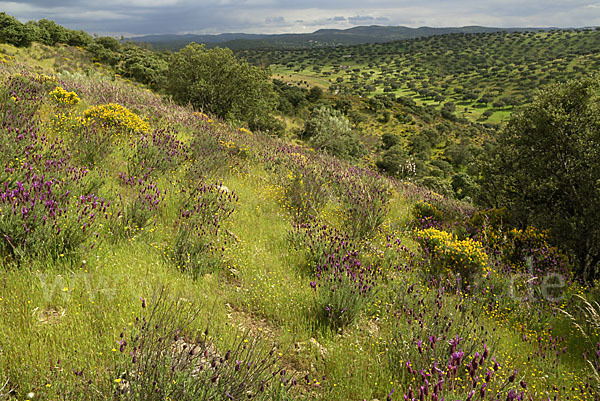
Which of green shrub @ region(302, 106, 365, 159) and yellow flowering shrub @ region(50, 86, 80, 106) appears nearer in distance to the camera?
yellow flowering shrub @ region(50, 86, 80, 106)

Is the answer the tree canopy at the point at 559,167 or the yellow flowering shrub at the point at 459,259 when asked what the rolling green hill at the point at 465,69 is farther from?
the yellow flowering shrub at the point at 459,259

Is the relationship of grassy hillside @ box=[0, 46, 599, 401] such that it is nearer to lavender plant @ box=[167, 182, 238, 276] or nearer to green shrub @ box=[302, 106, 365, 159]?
lavender plant @ box=[167, 182, 238, 276]

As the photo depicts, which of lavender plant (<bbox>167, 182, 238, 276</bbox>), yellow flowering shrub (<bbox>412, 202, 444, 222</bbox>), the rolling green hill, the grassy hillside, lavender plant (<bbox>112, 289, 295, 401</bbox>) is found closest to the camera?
lavender plant (<bbox>112, 289, 295, 401</bbox>)

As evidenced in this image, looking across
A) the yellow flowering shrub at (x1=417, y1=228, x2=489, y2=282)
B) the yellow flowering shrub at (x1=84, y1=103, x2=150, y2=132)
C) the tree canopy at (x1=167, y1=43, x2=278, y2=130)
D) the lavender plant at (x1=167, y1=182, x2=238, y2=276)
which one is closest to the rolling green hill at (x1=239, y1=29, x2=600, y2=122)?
the tree canopy at (x1=167, y1=43, x2=278, y2=130)

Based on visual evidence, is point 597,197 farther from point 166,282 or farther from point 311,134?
point 311,134

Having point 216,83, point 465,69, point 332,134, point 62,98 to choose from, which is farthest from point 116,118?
point 465,69

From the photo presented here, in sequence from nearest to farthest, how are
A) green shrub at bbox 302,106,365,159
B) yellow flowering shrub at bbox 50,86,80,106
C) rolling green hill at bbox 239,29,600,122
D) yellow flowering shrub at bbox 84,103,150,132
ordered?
yellow flowering shrub at bbox 84,103,150,132, yellow flowering shrub at bbox 50,86,80,106, green shrub at bbox 302,106,365,159, rolling green hill at bbox 239,29,600,122

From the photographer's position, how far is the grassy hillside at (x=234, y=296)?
2.03 m

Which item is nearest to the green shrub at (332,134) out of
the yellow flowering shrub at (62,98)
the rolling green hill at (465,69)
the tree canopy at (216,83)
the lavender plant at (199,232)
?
the tree canopy at (216,83)

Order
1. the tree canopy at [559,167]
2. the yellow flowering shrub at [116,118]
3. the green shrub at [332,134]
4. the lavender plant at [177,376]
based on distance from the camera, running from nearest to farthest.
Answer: the lavender plant at [177,376], the tree canopy at [559,167], the yellow flowering shrub at [116,118], the green shrub at [332,134]

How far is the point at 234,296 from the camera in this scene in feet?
10.9

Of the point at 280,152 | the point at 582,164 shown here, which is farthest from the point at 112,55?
the point at 582,164

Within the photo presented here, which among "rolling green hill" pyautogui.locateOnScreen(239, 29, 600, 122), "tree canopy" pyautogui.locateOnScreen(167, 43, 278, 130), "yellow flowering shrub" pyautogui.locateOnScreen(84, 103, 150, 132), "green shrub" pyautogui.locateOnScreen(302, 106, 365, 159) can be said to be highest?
"rolling green hill" pyautogui.locateOnScreen(239, 29, 600, 122)

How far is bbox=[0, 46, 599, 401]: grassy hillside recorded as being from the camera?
2.03 meters
